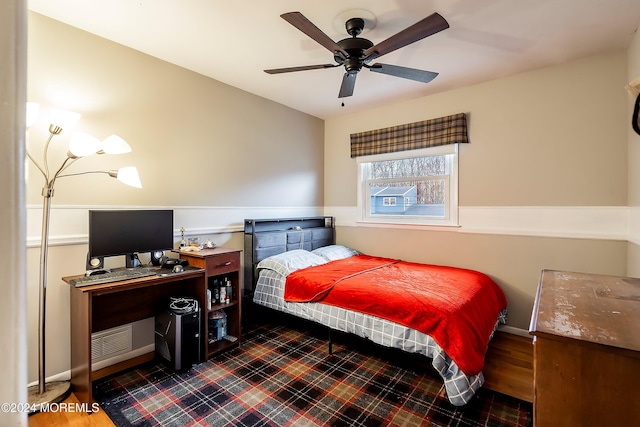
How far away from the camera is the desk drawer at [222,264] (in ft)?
8.38

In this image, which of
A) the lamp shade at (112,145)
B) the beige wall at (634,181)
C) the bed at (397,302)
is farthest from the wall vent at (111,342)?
the beige wall at (634,181)

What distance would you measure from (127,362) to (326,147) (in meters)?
3.45

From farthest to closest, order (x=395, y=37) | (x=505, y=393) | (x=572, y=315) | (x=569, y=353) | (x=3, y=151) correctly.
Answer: (x=505, y=393) → (x=395, y=37) → (x=572, y=315) → (x=569, y=353) → (x=3, y=151)

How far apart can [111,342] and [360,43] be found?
294cm

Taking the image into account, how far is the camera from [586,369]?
95 cm

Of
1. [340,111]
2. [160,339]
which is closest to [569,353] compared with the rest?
[160,339]

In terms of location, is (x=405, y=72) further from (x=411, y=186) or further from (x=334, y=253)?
(x=334, y=253)

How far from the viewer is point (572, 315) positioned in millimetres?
1160

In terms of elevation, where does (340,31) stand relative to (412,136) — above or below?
above

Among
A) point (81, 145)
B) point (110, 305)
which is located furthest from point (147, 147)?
point (110, 305)

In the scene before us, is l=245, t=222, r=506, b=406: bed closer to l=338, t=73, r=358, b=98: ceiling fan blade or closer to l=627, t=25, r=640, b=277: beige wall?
l=627, t=25, r=640, b=277: beige wall

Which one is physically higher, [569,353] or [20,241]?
[20,241]

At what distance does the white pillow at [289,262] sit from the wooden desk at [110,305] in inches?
30.8

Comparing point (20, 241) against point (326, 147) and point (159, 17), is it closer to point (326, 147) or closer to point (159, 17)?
point (159, 17)
